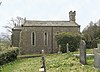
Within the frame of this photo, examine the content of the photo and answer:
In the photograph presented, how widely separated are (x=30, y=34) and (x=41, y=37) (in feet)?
7.70

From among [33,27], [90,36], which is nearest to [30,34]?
[33,27]

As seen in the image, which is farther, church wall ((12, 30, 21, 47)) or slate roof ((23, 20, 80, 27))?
church wall ((12, 30, 21, 47))

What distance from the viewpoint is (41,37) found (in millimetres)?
55594

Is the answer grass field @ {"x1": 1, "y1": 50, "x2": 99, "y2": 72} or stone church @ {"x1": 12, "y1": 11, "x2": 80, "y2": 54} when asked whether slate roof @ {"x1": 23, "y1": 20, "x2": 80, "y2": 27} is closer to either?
stone church @ {"x1": 12, "y1": 11, "x2": 80, "y2": 54}

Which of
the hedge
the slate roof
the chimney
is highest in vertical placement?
the chimney

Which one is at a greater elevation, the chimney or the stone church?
the chimney

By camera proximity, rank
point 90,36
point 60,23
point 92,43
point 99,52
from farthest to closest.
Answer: point 90,36 → point 60,23 → point 92,43 → point 99,52

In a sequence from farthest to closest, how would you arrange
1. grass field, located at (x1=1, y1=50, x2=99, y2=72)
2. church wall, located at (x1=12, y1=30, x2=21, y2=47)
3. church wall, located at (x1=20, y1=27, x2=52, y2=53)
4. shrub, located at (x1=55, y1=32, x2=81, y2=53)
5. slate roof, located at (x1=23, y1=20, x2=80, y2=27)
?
church wall, located at (x1=12, y1=30, x2=21, y2=47) → slate roof, located at (x1=23, y1=20, x2=80, y2=27) → church wall, located at (x1=20, y1=27, x2=52, y2=53) → shrub, located at (x1=55, y1=32, x2=81, y2=53) → grass field, located at (x1=1, y1=50, x2=99, y2=72)

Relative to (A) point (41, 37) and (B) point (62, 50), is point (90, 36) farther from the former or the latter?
(B) point (62, 50)

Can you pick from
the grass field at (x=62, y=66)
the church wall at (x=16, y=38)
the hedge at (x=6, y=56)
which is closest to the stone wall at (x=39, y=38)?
the church wall at (x=16, y=38)

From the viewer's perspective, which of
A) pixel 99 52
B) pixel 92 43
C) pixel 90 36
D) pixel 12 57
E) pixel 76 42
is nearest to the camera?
pixel 99 52

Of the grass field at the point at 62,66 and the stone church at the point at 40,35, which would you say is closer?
the grass field at the point at 62,66

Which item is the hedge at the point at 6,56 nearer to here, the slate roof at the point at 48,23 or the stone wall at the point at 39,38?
the stone wall at the point at 39,38

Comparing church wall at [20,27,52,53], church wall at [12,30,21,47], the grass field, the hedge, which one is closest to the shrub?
church wall at [20,27,52,53]
